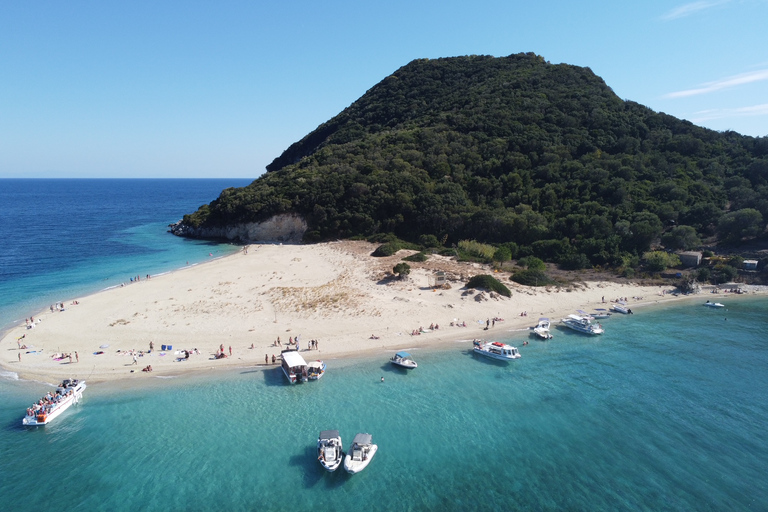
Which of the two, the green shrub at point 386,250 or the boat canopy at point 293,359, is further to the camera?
the green shrub at point 386,250

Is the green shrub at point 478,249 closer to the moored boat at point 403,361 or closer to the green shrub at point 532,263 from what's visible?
the green shrub at point 532,263

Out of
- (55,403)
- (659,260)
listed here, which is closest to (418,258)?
(659,260)

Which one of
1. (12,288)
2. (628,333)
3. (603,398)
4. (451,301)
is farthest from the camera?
(12,288)

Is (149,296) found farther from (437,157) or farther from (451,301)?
(437,157)

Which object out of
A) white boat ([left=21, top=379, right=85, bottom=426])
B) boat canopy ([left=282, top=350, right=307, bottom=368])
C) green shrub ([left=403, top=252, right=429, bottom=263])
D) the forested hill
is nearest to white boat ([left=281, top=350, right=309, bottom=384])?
boat canopy ([left=282, top=350, right=307, bottom=368])

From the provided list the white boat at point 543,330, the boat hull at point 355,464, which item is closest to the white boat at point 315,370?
the boat hull at point 355,464

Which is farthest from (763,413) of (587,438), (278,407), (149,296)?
(149,296)
